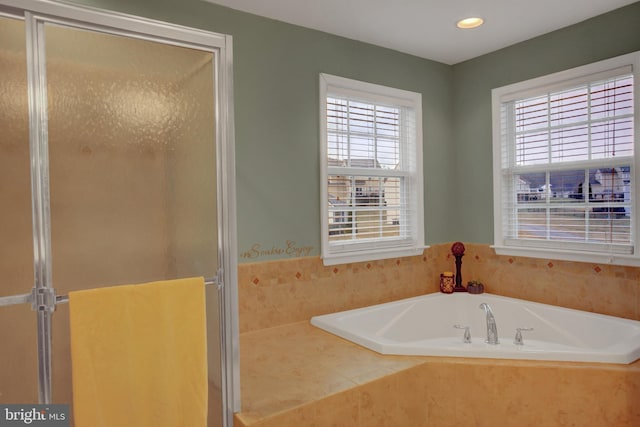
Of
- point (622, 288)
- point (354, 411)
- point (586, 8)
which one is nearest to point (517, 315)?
point (622, 288)

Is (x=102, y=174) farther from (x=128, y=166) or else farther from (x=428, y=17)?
(x=428, y=17)

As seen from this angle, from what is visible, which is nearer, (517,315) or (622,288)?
(622,288)

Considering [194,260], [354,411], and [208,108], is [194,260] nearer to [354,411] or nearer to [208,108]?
[208,108]

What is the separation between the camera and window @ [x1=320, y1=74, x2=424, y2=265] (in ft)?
10.1

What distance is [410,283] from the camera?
355 centimetres

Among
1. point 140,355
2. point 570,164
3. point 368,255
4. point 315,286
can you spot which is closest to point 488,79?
point 570,164

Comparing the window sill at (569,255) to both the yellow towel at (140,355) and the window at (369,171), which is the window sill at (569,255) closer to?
the window at (369,171)

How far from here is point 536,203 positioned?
3281 millimetres

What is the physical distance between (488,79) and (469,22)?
0.79 m

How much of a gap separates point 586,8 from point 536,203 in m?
1.36

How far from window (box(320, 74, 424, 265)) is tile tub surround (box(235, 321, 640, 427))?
1.03m

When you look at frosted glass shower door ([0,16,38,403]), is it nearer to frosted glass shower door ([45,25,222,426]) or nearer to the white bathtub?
frosted glass shower door ([45,25,222,426])

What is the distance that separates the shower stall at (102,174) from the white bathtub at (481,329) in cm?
111

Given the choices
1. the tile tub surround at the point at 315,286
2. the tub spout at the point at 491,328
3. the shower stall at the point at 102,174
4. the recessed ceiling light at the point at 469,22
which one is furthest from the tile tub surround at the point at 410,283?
the recessed ceiling light at the point at 469,22
